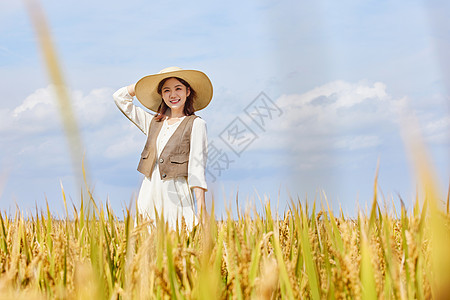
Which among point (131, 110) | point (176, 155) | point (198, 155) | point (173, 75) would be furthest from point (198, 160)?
point (131, 110)

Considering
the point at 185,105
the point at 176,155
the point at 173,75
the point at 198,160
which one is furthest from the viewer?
the point at 185,105

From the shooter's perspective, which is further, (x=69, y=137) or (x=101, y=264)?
(x=101, y=264)

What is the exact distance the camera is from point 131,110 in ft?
12.2

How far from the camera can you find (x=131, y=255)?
1.15m

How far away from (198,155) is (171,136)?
11.2 inches

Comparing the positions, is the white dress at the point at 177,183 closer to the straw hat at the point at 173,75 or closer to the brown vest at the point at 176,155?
the brown vest at the point at 176,155

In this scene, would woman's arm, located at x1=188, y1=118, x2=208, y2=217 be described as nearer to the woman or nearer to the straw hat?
the woman

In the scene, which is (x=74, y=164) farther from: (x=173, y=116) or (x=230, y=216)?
(x=173, y=116)

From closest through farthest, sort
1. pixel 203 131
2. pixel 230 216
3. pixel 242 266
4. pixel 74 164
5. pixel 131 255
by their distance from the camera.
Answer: pixel 74 164 → pixel 242 266 → pixel 131 255 → pixel 230 216 → pixel 203 131

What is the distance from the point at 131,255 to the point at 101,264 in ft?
0.37

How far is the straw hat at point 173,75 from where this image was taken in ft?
11.5

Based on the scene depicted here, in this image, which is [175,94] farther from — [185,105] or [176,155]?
[176,155]

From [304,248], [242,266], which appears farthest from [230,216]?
[242,266]

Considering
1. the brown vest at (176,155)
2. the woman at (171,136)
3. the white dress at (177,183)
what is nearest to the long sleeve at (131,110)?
the woman at (171,136)
